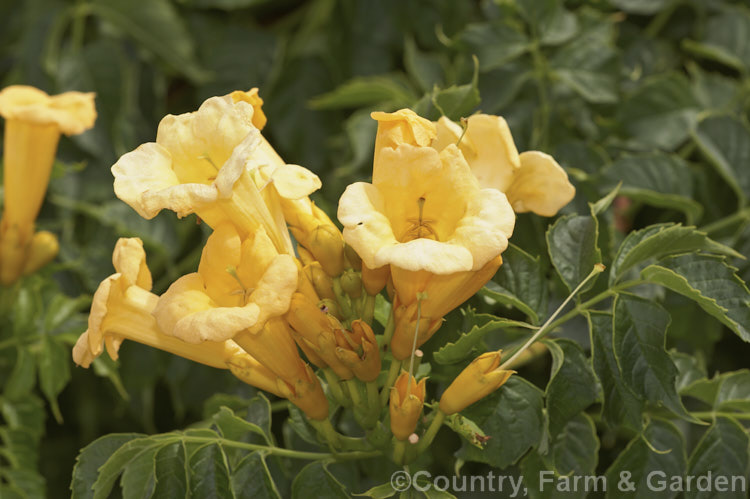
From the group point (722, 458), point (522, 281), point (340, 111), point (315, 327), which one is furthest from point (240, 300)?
point (340, 111)

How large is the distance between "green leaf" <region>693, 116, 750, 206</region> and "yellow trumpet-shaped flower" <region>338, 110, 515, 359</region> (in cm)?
105

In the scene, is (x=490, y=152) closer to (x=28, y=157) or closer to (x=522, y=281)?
(x=522, y=281)

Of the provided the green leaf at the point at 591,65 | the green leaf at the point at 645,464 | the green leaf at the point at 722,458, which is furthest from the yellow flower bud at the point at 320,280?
the green leaf at the point at 591,65

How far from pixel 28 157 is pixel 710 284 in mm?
1762

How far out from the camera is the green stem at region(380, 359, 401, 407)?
55.1 inches

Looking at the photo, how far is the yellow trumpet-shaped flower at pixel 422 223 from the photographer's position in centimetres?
116

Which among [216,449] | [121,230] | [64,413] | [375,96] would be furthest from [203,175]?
[64,413]

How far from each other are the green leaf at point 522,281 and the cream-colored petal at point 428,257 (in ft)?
1.23

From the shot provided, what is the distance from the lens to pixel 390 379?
141cm

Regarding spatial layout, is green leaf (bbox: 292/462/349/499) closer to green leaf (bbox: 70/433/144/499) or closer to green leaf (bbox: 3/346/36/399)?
green leaf (bbox: 70/433/144/499)

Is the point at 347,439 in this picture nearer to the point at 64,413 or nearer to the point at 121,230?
the point at 121,230

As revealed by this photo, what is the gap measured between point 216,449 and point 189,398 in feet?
3.76

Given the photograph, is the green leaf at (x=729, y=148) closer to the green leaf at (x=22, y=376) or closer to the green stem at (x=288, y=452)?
the green stem at (x=288, y=452)

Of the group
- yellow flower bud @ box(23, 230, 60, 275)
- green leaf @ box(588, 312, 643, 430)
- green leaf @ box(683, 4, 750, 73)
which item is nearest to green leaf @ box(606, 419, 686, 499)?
green leaf @ box(588, 312, 643, 430)
